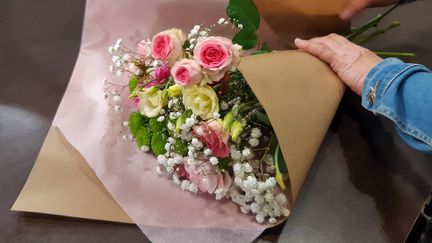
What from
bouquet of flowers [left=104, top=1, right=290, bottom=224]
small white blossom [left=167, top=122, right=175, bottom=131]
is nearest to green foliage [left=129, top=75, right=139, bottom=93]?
bouquet of flowers [left=104, top=1, right=290, bottom=224]

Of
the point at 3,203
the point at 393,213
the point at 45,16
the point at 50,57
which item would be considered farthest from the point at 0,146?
the point at 393,213

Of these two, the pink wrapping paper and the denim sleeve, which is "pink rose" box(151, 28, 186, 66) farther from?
the denim sleeve

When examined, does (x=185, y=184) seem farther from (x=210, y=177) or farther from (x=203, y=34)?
(x=203, y=34)

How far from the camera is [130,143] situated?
2.87 feet

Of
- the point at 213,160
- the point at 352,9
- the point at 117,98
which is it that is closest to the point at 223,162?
the point at 213,160

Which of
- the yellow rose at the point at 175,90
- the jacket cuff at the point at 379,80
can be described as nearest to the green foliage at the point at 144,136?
the yellow rose at the point at 175,90

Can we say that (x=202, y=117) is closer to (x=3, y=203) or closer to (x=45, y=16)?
(x=3, y=203)

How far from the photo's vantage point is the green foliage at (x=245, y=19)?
81 centimetres

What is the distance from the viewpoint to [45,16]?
116cm

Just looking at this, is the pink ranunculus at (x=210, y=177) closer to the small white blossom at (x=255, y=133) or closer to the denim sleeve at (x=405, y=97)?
the small white blossom at (x=255, y=133)

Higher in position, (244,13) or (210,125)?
(244,13)

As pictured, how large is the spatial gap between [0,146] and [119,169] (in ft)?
0.91

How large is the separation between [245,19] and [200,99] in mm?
184

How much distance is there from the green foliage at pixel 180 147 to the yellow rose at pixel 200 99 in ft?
0.22
